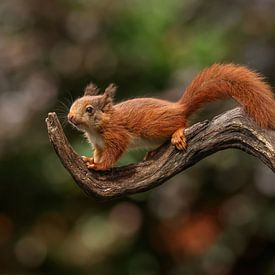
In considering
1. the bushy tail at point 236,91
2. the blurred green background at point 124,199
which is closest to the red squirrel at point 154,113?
the bushy tail at point 236,91

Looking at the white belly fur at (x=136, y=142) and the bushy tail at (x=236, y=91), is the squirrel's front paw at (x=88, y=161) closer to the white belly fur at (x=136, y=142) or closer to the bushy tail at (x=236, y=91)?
the white belly fur at (x=136, y=142)

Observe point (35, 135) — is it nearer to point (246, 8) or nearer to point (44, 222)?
point (44, 222)

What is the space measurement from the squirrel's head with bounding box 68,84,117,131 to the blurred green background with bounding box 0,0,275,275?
8.13 feet

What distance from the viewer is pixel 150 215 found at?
281 inches

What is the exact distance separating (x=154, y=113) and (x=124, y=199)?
125 inches

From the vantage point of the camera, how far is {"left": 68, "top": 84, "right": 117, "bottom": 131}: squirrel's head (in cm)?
393

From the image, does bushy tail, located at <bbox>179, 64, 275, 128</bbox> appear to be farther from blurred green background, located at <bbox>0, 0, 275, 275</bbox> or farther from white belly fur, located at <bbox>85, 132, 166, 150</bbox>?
blurred green background, located at <bbox>0, 0, 275, 275</bbox>

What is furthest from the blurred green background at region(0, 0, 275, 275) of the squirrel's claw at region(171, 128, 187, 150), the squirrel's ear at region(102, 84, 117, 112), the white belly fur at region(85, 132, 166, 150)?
the squirrel's claw at region(171, 128, 187, 150)

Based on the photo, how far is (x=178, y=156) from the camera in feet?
12.3

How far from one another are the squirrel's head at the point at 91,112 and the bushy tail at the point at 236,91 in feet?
1.15

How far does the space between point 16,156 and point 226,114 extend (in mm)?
3374

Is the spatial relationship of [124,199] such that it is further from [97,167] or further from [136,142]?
[97,167]

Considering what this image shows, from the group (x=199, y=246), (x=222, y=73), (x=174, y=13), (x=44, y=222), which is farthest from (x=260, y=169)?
(x=222, y=73)

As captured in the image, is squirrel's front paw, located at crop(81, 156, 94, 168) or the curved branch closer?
the curved branch
